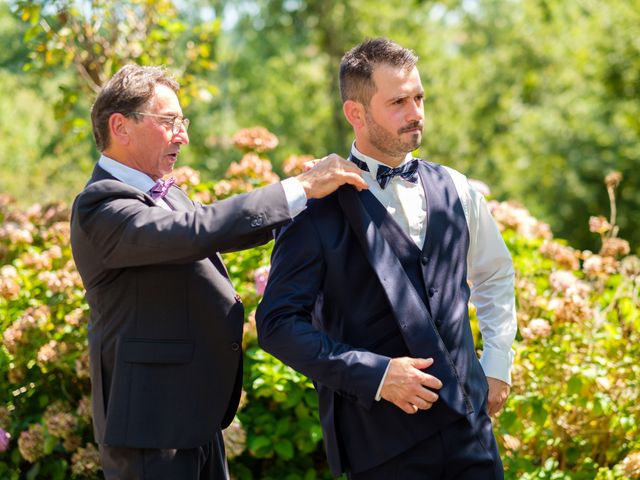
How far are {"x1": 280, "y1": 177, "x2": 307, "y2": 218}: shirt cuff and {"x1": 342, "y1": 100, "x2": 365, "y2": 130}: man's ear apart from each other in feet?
1.08

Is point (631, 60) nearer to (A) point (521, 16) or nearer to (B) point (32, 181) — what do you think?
(A) point (521, 16)

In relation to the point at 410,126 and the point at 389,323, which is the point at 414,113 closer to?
the point at 410,126

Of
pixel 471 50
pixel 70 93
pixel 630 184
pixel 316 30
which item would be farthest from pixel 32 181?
pixel 70 93

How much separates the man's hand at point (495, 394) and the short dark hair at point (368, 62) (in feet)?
3.21

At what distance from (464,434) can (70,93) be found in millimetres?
4554

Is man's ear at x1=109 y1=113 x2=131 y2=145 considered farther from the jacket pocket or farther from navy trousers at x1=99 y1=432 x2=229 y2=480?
navy trousers at x1=99 y1=432 x2=229 y2=480

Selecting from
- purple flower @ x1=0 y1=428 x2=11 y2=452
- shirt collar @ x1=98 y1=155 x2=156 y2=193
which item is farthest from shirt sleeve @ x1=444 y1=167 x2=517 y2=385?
purple flower @ x1=0 y1=428 x2=11 y2=452

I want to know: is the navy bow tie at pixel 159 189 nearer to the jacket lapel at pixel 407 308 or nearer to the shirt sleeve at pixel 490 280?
the jacket lapel at pixel 407 308

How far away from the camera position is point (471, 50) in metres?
24.9

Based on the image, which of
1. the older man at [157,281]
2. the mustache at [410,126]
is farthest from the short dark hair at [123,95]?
the mustache at [410,126]

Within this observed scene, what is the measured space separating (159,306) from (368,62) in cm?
99

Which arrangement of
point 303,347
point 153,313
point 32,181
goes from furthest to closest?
point 32,181
point 153,313
point 303,347

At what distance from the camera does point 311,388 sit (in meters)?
3.98

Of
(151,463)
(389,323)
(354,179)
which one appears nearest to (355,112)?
(354,179)
